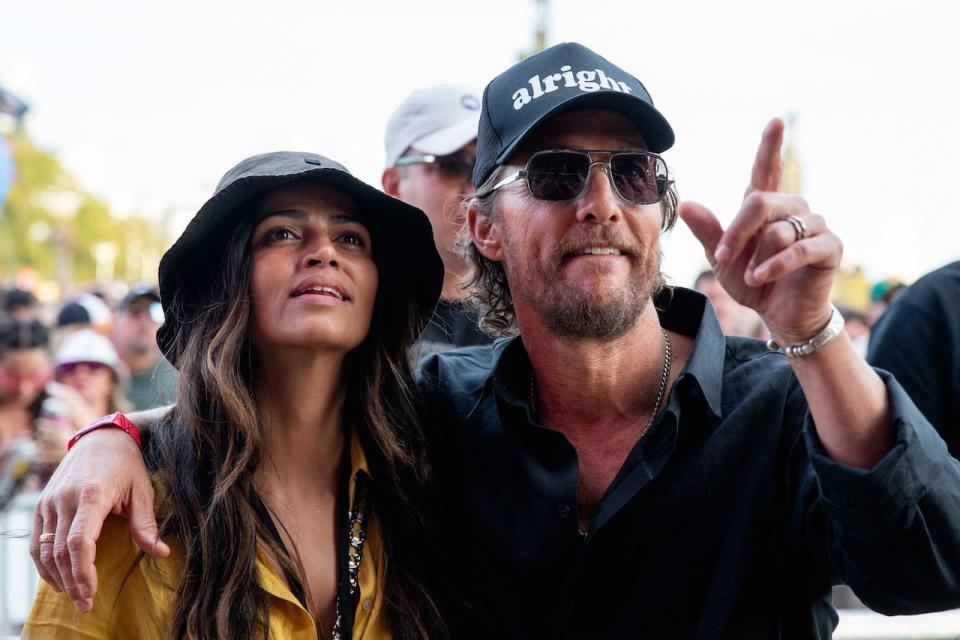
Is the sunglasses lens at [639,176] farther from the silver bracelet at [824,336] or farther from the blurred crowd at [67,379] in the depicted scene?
the blurred crowd at [67,379]

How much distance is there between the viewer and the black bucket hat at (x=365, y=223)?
289cm

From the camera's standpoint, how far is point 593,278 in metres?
2.83

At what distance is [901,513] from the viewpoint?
6.63 feet

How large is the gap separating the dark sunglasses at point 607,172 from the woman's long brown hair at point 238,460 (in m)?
0.68

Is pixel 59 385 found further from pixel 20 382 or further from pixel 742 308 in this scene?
pixel 742 308

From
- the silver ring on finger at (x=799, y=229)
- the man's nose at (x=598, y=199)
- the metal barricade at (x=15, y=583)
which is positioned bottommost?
the metal barricade at (x=15, y=583)

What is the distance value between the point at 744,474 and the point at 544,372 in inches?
28.9

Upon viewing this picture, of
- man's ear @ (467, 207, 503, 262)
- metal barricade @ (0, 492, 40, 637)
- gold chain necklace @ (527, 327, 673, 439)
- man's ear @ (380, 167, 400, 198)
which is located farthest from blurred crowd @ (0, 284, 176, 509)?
gold chain necklace @ (527, 327, 673, 439)

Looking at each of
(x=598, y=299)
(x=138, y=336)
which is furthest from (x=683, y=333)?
(x=138, y=336)

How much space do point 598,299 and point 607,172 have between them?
366mm

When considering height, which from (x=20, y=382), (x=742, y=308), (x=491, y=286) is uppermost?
(x=491, y=286)

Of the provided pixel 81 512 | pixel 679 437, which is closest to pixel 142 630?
pixel 81 512

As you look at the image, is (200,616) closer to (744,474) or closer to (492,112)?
(744,474)

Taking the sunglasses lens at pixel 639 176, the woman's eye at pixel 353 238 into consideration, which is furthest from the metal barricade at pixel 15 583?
the sunglasses lens at pixel 639 176
